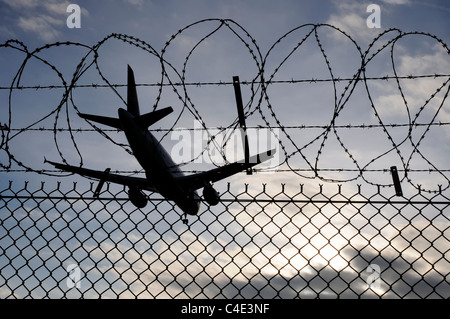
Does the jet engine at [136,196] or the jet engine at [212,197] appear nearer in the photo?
the jet engine at [212,197]

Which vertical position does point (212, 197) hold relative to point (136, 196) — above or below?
below

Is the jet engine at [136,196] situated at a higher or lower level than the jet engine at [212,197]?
higher

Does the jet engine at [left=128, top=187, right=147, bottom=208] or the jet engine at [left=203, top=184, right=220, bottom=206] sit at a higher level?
the jet engine at [left=128, top=187, right=147, bottom=208]

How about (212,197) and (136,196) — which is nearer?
(212,197)

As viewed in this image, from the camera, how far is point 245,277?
3.07m

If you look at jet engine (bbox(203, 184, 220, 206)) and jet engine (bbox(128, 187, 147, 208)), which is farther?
jet engine (bbox(128, 187, 147, 208))
